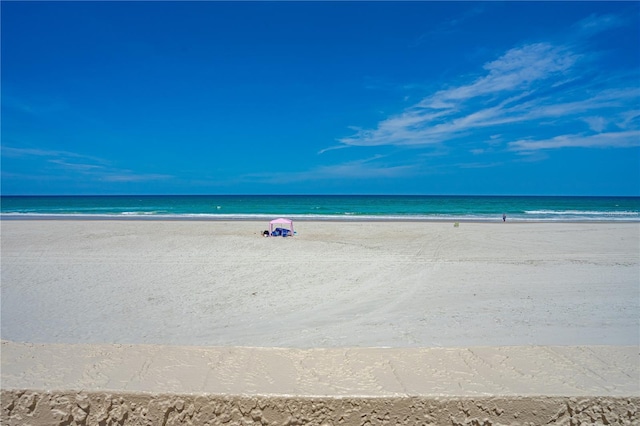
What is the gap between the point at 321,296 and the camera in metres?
9.45

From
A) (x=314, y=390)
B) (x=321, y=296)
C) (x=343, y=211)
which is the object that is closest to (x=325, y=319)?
(x=321, y=296)

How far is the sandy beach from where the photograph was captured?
131cm

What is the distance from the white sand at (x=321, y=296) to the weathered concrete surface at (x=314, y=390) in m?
5.16

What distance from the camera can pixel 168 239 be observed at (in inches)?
800

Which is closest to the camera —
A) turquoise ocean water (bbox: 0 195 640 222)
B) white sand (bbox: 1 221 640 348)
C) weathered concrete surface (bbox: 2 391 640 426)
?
weathered concrete surface (bbox: 2 391 640 426)

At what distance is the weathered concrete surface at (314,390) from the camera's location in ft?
4.09

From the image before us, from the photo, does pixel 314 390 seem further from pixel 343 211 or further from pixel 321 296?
pixel 343 211

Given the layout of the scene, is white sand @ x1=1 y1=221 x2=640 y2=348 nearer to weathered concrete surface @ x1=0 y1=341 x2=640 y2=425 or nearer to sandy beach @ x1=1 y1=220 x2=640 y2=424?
sandy beach @ x1=1 y1=220 x2=640 y2=424

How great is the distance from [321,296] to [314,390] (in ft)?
27.1

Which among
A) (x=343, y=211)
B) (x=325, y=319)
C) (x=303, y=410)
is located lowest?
(x=325, y=319)

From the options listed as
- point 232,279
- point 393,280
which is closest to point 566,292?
point 393,280

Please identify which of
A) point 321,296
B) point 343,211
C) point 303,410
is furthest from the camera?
point 343,211

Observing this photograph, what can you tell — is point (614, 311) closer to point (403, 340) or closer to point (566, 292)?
point (566, 292)

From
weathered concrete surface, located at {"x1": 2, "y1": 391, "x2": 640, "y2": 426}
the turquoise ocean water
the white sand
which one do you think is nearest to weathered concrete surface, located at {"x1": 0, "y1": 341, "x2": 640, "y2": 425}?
weathered concrete surface, located at {"x1": 2, "y1": 391, "x2": 640, "y2": 426}
